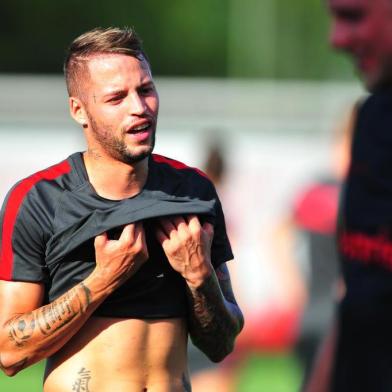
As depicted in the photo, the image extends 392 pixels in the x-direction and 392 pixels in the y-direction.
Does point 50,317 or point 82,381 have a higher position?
point 50,317

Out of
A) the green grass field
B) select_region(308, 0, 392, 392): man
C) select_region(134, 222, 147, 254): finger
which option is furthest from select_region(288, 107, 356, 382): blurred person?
select_region(308, 0, 392, 392): man

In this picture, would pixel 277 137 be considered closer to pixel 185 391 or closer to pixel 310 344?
pixel 310 344

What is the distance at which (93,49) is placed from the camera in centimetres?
392

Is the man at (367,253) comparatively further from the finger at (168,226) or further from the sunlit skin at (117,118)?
the sunlit skin at (117,118)

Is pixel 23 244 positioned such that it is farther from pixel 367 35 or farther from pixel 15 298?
pixel 367 35

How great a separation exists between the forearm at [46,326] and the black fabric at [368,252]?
3.88ft

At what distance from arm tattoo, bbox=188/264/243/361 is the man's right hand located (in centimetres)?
26

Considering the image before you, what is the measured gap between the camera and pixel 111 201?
12.8 feet

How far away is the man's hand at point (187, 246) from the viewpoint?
3754mm

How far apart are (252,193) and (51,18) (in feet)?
19.2

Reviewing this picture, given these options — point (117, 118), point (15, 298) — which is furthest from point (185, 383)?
point (117, 118)

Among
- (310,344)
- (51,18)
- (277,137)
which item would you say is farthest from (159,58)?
(310,344)

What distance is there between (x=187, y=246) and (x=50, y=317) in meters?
0.52

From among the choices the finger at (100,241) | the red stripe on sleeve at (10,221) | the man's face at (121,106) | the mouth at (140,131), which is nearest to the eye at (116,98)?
the man's face at (121,106)
